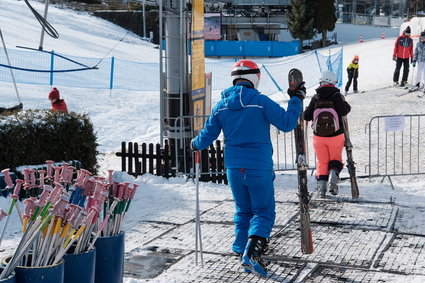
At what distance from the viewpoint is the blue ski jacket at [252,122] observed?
→ 6125 millimetres

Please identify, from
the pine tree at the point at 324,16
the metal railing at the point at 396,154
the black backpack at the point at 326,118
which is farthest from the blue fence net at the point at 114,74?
the pine tree at the point at 324,16

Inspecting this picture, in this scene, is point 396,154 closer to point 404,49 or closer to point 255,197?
point 255,197

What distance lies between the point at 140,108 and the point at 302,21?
26877 millimetres

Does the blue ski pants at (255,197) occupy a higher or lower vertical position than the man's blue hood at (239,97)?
lower

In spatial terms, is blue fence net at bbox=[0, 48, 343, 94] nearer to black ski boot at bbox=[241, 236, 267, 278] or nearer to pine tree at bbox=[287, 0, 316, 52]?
pine tree at bbox=[287, 0, 316, 52]

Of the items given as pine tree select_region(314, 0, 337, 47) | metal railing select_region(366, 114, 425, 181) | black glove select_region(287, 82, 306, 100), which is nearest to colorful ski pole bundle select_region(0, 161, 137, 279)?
black glove select_region(287, 82, 306, 100)

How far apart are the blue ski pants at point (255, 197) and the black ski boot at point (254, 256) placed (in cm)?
6

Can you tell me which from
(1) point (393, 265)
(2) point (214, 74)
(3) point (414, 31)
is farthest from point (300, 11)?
(1) point (393, 265)

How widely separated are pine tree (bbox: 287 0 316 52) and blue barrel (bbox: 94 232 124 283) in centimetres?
4207

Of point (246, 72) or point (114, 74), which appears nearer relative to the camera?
point (246, 72)

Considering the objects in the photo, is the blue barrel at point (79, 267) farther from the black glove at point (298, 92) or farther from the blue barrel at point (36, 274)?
the black glove at point (298, 92)

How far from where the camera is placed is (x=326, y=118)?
8.98m

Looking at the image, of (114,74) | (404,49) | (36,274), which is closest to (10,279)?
(36,274)

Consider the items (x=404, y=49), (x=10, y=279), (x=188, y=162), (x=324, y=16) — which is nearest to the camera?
(x=10, y=279)
